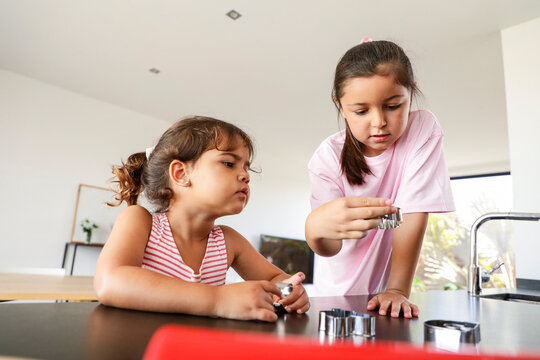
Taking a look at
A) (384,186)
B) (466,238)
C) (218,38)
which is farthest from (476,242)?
(466,238)

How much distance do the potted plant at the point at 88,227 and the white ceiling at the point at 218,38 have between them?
167 centimetres

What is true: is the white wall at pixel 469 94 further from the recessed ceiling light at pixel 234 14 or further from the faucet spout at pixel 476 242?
the recessed ceiling light at pixel 234 14

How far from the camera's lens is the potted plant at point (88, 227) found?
15.8ft

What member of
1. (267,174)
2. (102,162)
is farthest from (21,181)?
(267,174)

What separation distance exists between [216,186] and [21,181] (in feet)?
14.7

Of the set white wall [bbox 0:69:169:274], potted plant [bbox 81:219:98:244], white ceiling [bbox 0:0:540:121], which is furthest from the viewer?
potted plant [bbox 81:219:98:244]

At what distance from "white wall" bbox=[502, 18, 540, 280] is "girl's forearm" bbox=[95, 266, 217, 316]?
8.77 feet

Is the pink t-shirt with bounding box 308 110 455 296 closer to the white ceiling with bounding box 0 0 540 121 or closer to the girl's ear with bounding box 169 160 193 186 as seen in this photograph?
the girl's ear with bounding box 169 160 193 186

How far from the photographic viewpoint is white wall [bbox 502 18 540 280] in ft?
8.43

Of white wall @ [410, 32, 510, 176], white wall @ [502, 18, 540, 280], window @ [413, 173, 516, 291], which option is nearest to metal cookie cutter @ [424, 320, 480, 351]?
white wall @ [410, 32, 510, 176]

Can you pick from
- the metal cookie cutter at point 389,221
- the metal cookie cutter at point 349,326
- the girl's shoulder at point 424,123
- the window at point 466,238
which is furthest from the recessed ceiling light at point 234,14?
the window at point 466,238

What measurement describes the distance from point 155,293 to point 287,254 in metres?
6.84

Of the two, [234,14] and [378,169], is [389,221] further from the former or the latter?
[234,14]

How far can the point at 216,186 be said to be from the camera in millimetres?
995
